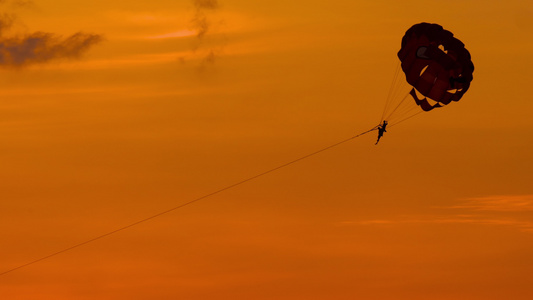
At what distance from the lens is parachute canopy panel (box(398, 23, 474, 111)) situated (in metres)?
170

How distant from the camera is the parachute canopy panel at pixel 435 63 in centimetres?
16950

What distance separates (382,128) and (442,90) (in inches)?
253

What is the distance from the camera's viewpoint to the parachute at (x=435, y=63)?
169500 mm

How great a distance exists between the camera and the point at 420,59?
562 feet

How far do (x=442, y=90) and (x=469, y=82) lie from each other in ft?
7.76

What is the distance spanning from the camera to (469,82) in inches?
6703

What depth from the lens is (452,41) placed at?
556ft

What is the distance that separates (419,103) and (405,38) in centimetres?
581

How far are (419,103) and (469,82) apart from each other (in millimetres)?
5472

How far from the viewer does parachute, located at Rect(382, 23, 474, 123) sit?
169500 mm

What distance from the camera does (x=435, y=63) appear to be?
170 m

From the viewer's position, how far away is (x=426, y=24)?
171 metres

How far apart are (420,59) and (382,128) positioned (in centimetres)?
732

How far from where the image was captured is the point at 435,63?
170m
